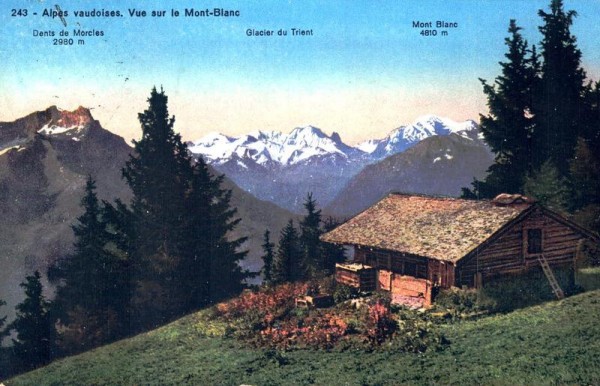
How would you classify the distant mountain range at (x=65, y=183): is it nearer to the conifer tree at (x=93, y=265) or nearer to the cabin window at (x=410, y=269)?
the conifer tree at (x=93, y=265)

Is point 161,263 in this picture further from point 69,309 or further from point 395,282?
point 395,282

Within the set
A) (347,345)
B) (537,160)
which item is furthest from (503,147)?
(347,345)

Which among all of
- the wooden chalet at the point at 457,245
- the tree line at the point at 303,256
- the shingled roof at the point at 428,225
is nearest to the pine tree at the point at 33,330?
the tree line at the point at 303,256

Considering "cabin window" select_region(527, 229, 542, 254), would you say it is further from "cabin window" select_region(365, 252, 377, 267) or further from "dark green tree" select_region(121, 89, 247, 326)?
"dark green tree" select_region(121, 89, 247, 326)

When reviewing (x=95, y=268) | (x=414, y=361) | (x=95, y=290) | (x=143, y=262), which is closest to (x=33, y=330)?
(x=95, y=290)

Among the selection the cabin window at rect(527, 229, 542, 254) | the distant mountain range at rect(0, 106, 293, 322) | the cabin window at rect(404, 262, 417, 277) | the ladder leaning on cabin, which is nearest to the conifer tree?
the cabin window at rect(404, 262, 417, 277)

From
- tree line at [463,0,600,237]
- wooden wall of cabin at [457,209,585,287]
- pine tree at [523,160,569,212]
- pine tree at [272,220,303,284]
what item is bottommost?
pine tree at [272,220,303,284]
